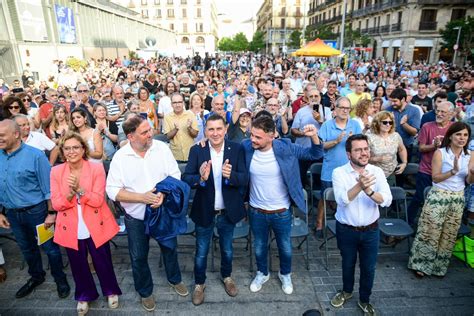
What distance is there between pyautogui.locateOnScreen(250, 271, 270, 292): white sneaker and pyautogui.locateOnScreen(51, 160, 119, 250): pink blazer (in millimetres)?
1733

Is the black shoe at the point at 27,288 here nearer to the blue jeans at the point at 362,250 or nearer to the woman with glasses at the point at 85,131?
the woman with glasses at the point at 85,131

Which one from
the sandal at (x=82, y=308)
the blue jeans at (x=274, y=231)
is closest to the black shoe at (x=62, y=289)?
the sandal at (x=82, y=308)

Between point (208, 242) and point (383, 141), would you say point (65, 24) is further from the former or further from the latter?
point (383, 141)

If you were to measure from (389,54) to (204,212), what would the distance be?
43.8 metres

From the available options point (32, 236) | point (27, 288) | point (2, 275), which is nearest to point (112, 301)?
point (27, 288)

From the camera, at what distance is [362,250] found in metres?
3.05

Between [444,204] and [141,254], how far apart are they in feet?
11.5

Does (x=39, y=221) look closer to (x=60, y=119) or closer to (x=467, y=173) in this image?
(x=60, y=119)

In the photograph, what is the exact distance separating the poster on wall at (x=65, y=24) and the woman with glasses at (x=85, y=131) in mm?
21951

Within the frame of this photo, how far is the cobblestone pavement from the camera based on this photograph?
330cm

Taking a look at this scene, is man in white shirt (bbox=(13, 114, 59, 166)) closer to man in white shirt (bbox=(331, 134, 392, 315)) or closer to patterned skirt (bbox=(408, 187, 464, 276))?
man in white shirt (bbox=(331, 134, 392, 315))

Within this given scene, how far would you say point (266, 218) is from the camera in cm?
331

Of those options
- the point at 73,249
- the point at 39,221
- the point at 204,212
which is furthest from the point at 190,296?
the point at 39,221

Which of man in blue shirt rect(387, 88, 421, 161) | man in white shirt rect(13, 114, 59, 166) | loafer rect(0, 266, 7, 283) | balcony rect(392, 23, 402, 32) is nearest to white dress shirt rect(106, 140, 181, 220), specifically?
man in white shirt rect(13, 114, 59, 166)
